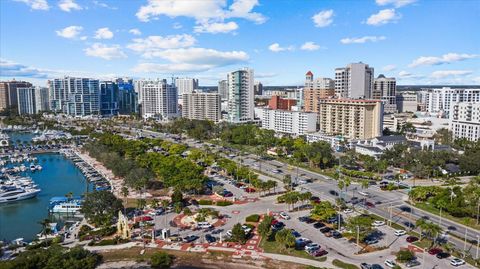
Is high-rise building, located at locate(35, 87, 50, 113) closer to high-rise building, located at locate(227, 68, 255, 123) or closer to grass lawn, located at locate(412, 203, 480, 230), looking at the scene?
high-rise building, located at locate(227, 68, 255, 123)

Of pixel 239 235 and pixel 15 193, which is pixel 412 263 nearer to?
pixel 239 235

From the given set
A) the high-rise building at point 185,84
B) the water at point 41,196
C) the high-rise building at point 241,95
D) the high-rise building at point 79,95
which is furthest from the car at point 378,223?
the high-rise building at point 185,84

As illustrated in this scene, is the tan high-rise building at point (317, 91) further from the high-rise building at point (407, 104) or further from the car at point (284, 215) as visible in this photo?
A: the car at point (284, 215)

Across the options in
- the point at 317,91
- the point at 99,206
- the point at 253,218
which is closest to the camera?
the point at 253,218

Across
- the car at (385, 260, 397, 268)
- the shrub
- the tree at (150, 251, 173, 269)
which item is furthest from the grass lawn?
the tree at (150, 251, 173, 269)

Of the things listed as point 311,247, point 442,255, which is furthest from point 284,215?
point 442,255

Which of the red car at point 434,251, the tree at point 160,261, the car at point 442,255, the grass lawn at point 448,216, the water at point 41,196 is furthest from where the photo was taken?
the water at point 41,196
